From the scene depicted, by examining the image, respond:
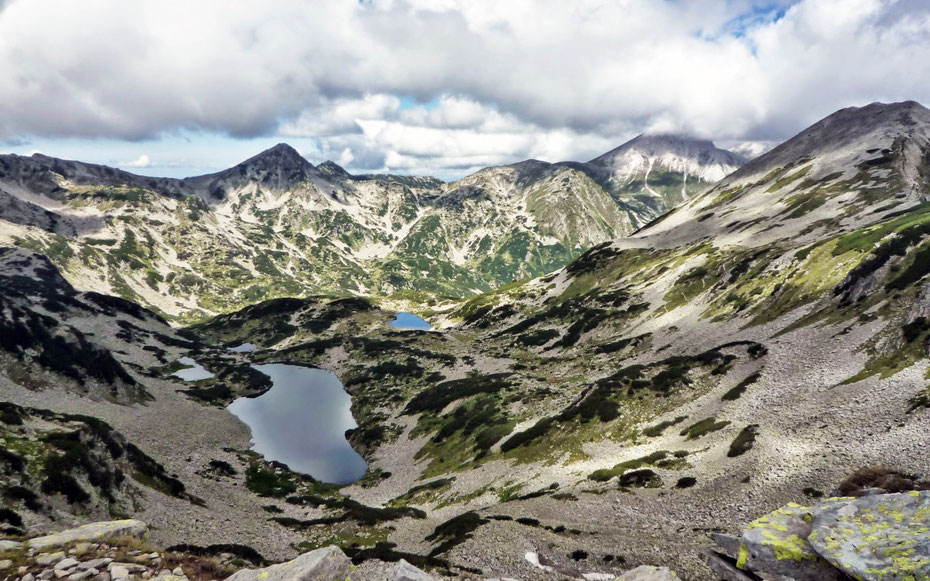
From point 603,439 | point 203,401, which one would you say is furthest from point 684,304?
point 203,401

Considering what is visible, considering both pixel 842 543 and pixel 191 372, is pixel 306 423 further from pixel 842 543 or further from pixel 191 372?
pixel 842 543

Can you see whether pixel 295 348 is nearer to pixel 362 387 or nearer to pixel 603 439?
pixel 362 387

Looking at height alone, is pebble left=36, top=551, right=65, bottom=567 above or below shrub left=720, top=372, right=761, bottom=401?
above

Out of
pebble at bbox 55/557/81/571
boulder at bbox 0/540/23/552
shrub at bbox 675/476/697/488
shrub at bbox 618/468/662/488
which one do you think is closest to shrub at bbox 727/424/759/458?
shrub at bbox 675/476/697/488

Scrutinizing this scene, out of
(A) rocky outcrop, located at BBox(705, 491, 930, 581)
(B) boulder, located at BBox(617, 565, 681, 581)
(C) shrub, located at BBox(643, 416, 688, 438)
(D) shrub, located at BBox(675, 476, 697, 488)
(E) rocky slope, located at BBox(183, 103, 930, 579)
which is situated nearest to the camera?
(A) rocky outcrop, located at BBox(705, 491, 930, 581)

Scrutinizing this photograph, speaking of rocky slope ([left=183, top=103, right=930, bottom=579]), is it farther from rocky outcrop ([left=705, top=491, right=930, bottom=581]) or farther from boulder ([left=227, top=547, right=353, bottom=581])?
boulder ([left=227, top=547, right=353, bottom=581])

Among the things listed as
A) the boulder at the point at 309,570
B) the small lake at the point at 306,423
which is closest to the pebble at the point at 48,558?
the boulder at the point at 309,570

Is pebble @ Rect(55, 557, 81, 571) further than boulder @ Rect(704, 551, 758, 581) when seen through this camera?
No
